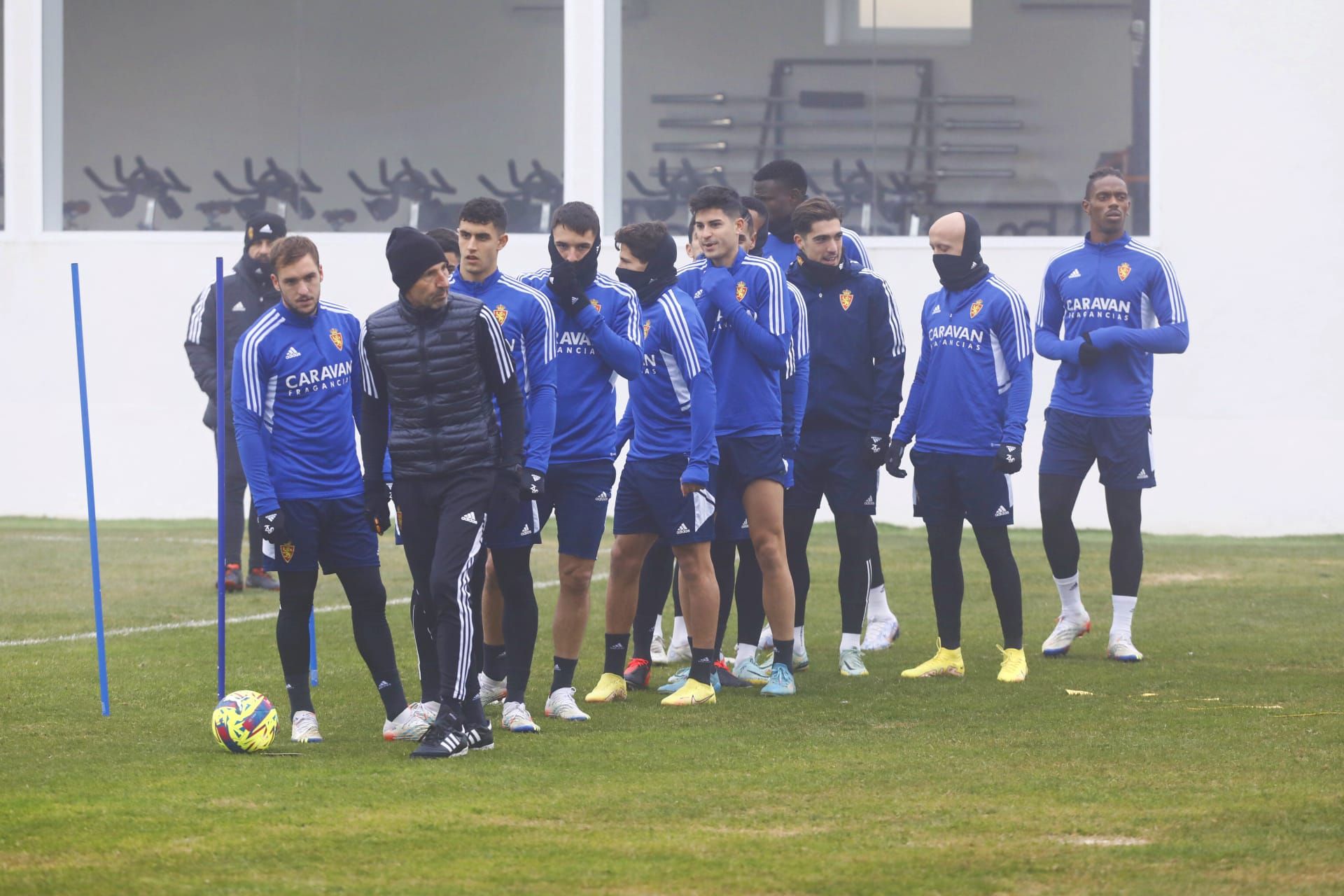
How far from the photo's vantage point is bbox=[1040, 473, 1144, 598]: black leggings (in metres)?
8.59

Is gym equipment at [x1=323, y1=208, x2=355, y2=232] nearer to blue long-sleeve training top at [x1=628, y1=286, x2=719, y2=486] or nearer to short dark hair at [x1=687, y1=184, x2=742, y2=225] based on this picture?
short dark hair at [x1=687, y1=184, x2=742, y2=225]

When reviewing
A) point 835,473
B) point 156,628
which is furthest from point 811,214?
A: point 156,628

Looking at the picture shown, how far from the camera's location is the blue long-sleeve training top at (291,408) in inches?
247

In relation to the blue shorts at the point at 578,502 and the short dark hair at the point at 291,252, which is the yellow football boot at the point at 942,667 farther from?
the short dark hair at the point at 291,252

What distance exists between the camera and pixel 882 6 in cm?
2303

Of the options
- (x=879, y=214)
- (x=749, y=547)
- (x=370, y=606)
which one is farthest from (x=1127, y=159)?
(x=370, y=606)

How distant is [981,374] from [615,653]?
2.09m

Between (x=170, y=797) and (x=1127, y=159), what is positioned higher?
(x=1127, y=159)

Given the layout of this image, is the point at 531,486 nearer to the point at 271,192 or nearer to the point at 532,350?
the point at 532,350

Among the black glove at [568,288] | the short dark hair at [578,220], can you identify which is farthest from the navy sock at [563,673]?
the short dark hair at [578,220]

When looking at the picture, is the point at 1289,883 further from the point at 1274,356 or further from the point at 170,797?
the point at 1274,356

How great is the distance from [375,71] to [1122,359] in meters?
17.4

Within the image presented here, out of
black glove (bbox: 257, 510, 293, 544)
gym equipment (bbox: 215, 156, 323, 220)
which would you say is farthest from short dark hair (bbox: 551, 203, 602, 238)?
gym equipment (bbox: 215, 156, 323, 220)

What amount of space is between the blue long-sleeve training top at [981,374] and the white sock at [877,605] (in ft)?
4.44
